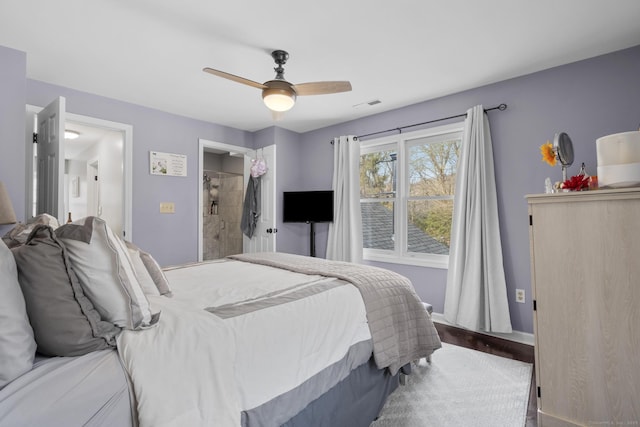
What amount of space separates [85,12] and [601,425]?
3776 mm

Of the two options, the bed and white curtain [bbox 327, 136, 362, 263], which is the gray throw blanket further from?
white curtain [bbox 327, 136, 362, 263]

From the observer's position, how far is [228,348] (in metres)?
1.10

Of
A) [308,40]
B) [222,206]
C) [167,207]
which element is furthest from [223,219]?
[308,40]

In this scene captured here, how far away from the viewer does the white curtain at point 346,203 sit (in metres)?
3.93

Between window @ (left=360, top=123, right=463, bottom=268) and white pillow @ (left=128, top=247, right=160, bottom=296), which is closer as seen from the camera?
white pillow @ (left=128, top=247, right=160, bottom=296)

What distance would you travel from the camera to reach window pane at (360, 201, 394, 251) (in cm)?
384

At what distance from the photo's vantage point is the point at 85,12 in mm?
1911

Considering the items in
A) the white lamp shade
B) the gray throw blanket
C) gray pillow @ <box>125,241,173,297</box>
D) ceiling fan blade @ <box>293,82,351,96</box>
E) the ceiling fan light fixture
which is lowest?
the gray throw blanket

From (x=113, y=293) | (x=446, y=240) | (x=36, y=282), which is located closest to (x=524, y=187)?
(x=446, y=240)

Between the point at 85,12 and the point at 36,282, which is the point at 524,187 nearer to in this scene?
the point at 36,282

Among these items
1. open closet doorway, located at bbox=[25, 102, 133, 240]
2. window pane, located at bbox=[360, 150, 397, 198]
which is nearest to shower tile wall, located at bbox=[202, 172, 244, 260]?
open closet doorway, located at bbox=[25, 102, 133, 240]

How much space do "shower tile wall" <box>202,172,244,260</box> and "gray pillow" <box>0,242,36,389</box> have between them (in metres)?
4.52

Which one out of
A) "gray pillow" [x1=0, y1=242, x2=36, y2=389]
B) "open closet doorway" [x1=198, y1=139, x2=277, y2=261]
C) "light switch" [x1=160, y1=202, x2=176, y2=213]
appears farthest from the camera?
"open closet doorway" [x1=198, y1=139, x2=277, y2=261]

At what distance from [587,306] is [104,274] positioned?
2222 mm
